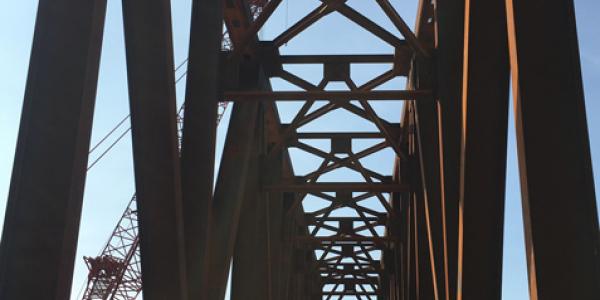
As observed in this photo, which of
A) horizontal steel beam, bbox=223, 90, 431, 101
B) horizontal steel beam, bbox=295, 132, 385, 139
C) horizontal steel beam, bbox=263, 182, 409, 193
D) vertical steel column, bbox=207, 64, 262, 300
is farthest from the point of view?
horizontal steel beam, bbox=295, 132, 385, 139

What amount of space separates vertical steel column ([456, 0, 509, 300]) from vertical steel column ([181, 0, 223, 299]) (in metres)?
3.55

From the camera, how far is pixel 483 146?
28.5 ft

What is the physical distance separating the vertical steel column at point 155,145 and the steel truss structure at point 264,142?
2cm

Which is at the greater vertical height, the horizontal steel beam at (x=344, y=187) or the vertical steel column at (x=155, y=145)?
the horizontal steel beam at (x=344, y=187)

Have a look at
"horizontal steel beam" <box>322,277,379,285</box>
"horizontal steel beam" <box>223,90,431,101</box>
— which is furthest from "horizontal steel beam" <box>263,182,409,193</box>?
"horizontal steel beam" <box>322,277,379,285</box>

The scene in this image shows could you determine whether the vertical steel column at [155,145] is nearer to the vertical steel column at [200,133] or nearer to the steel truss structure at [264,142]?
the steel truss structure at [264,142]

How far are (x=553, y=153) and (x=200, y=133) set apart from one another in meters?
6.59

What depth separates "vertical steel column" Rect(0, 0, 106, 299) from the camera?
5891 millimetres

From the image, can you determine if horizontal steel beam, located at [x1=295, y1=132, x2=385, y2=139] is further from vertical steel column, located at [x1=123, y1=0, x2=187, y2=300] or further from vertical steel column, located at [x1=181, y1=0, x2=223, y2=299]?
vertical steel column, located at [x1=123, y1=0, x2=187, y2=300]

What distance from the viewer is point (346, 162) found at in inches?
842

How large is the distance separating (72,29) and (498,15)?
424 centimetres

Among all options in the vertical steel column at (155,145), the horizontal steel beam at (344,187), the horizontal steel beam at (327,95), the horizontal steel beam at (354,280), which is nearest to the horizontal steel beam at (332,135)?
the horizontal steel beam at (344,187)

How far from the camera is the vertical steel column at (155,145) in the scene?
890cm

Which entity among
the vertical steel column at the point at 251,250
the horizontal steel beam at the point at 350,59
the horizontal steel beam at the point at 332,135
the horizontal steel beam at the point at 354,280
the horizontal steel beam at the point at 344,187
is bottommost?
the vertical steel column at the point at 251,250
